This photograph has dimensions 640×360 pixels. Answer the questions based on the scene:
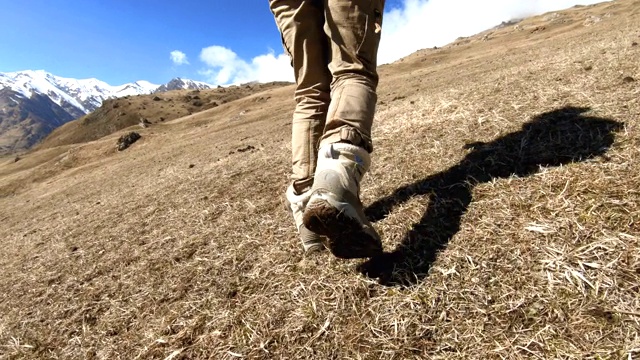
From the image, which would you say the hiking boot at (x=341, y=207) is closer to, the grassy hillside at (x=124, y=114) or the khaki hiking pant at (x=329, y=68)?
the khaki hiking pant at (x=329, y=68)

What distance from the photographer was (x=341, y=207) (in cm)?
212

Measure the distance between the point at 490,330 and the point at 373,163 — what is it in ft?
9.71

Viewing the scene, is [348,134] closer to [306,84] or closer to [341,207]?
[341,207]

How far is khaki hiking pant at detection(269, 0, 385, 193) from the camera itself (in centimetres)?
250

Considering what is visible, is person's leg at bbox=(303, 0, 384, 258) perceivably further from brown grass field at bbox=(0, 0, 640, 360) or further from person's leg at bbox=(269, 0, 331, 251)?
brown grass field at bbox=(0, 0, 640, 360)

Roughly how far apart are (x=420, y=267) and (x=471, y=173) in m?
1.37

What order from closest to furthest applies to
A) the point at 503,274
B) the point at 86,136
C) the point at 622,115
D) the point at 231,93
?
the point at 503,274, the point at 622,115, the point at 86,136, the point at 231,93

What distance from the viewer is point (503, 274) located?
7.13 ft

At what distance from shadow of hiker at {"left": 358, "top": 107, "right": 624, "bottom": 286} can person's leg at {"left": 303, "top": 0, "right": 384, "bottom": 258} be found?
0.30 meters

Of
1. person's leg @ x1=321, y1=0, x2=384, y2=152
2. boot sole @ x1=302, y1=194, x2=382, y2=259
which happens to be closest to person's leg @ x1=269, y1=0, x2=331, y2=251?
person's leg @ x1=321, y1=0, x2=384, y2=152

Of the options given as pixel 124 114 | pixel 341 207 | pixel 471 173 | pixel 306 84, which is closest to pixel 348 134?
pixel 341 207

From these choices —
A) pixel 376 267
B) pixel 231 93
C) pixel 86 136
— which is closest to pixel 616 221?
pixel 376 267

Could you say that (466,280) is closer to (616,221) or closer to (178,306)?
(616,221)

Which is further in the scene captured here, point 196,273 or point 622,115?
point 622,115
